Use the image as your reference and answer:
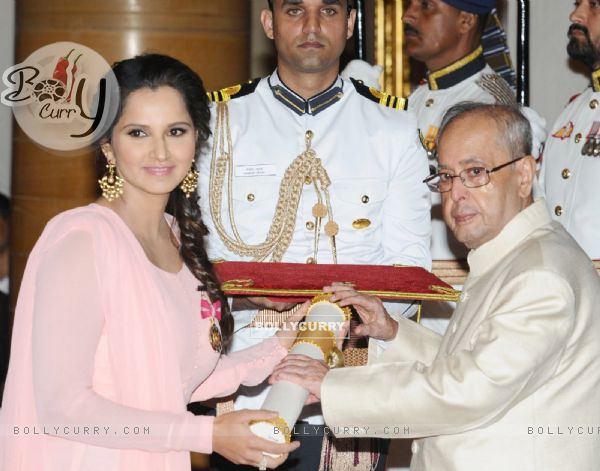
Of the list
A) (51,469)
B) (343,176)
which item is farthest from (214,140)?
(51,469)

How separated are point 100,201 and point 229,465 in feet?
3.91

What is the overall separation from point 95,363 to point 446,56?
289 cm

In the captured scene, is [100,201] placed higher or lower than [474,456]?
higher

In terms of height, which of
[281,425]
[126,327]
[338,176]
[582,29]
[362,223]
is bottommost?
[281,425]

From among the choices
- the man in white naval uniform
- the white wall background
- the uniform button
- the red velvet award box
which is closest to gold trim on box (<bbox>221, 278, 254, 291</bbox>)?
the red velvet award box

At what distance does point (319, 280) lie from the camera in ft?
11.5

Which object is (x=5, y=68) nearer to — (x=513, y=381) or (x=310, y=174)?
(x=310, y=174)

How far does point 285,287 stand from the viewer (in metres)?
3.42

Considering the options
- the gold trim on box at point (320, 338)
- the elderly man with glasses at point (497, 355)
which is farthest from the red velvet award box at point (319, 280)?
the elderly man with glasses at point (497, 355)

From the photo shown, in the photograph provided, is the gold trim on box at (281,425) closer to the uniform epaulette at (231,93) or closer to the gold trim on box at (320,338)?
the gold trim on box at (320,338)

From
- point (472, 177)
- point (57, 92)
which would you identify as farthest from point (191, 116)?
point (57, 92)

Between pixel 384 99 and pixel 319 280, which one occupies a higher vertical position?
pixel 384 99

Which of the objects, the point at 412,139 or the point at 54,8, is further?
the point at 54,8

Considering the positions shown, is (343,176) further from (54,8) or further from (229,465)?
(54,8)
